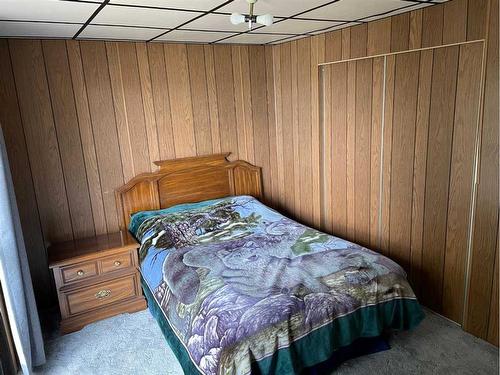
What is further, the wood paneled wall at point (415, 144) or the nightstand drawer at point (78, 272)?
the nightstand drawer at point (78, 272)

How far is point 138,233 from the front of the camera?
9.71 ft

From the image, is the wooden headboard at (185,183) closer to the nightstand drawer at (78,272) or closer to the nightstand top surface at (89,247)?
the nightstand top surface at (89,247)

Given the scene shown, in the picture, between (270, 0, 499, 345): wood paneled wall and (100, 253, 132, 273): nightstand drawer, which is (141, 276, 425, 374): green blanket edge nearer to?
(270, 0, 499, 345): wood paneled wall

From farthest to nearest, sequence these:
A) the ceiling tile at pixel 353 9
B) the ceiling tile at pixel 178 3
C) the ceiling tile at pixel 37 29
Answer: the ceiling tile at pixel 37 29, the ceiling tile at pixel 353 9, the ceiling tile at pixel 178 3

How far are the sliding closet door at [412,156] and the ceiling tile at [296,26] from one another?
382 millimetres

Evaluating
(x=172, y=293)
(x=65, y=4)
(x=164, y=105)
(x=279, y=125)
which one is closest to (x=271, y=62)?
(x=279, y=125)

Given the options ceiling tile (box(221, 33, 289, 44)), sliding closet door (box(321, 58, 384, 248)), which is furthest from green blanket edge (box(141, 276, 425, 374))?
ceiling tile (box(221, 33, 289, 44))

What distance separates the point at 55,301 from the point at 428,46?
11.1ft

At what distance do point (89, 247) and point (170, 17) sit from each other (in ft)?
5.82

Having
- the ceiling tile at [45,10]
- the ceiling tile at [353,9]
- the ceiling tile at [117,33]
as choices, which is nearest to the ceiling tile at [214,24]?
the ceiling tile at [117,33]

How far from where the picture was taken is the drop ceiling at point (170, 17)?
6.42 ft

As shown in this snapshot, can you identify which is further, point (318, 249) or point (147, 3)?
point (318, 249)

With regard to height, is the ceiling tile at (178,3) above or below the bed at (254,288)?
above

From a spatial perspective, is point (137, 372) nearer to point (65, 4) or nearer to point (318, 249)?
point (318, 249)
